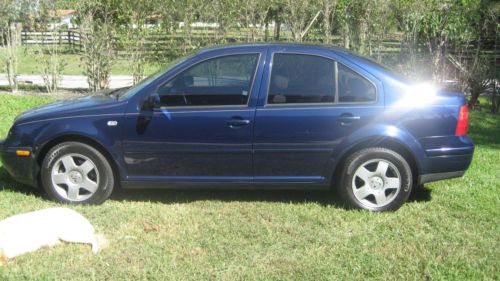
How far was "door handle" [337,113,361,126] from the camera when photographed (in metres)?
4.99

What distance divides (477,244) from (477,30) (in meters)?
7.32

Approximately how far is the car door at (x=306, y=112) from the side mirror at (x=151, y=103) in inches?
36.5

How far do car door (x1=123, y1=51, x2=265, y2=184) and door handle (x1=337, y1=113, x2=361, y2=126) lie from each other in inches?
31.5

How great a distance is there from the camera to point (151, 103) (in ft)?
16.6

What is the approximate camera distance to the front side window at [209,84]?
511 centimetres

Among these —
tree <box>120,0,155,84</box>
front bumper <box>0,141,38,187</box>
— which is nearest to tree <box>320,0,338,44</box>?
tree <box>120,0,155,84</box>

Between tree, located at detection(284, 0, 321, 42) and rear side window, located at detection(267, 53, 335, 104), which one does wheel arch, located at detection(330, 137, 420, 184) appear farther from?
tree, located at detection(284, 0, 321, 42)

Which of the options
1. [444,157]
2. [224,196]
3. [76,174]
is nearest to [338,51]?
[444,157]

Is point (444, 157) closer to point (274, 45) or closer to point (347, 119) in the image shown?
point (347, 119)

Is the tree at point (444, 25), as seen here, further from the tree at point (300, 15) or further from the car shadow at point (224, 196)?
the car shadow at point (224, 196)

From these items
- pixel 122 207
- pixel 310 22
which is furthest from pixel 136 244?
pixel 310 22

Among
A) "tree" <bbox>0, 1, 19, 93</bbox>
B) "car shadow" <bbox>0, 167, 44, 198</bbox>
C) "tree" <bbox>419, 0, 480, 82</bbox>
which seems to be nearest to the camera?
"car shadow" <bbox>0, 167, 44, 198</bbox>

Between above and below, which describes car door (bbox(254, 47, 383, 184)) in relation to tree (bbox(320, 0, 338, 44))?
below

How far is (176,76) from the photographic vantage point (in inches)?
202
